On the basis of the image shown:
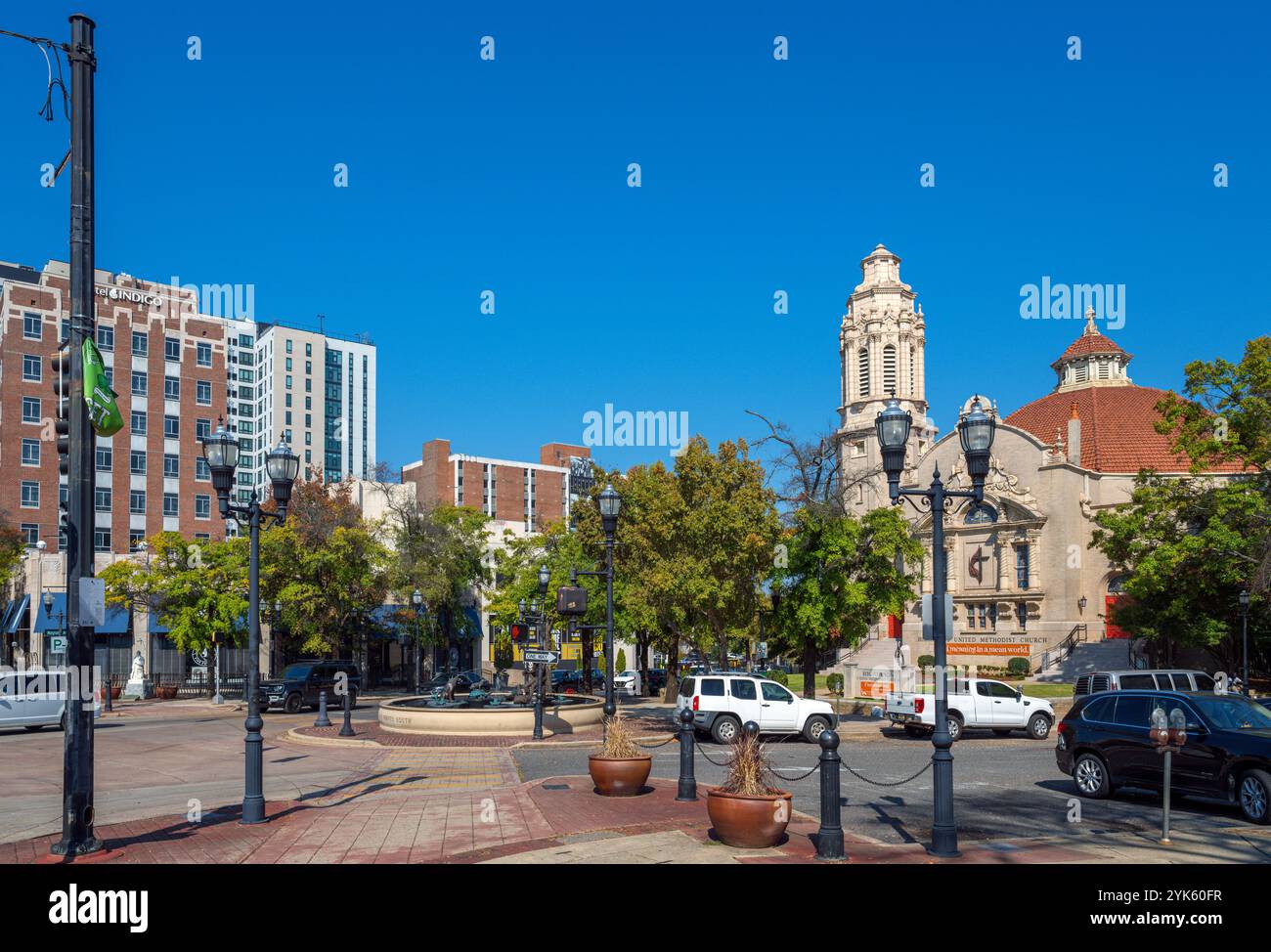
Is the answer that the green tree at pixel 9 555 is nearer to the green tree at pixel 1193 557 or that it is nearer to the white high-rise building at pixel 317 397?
the green tree at pixel 1193 557

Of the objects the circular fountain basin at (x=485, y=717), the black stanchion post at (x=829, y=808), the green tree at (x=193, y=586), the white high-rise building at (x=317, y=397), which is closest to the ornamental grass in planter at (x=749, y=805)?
the black stanchion post at (x=829, y=808)

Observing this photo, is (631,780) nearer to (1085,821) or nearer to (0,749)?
(1085,821)

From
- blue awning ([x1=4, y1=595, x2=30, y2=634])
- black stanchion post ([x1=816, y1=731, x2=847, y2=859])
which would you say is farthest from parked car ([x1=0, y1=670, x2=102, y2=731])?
black stanchion post ([x1=816, y1=731, x2=847, y2=859])

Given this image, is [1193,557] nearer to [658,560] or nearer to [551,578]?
[658,560]

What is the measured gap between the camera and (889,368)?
244ft

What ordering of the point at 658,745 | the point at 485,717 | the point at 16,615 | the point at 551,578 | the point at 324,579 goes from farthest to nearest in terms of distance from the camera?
the point at 16,615 → the point at 551,578 → the point at 324,579 → the point at 485,717 → the point at 658,745

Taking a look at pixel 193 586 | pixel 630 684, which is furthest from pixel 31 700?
pixel 630 684

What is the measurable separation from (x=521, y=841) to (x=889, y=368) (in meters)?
67.0

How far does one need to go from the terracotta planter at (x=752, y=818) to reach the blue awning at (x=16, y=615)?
49950 mm

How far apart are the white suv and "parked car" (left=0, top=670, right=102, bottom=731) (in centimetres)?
1740

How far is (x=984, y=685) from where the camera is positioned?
27594 mm

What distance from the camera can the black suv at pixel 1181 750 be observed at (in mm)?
13148
